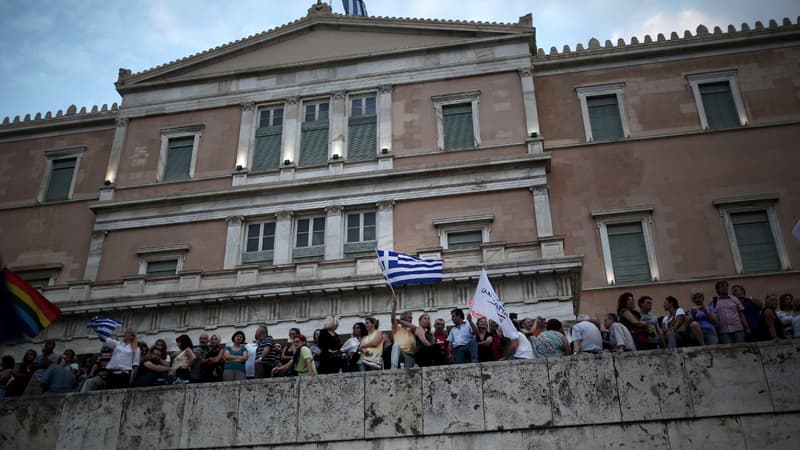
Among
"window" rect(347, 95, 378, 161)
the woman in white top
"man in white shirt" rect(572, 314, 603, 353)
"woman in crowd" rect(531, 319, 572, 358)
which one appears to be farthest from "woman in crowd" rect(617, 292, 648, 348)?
"window" rect(347, 95, 378, 161)

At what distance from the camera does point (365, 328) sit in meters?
13.9

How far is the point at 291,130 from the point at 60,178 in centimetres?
1023

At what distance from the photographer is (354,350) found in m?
14.0

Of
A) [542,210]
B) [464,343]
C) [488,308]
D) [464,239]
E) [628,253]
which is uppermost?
[542,210]

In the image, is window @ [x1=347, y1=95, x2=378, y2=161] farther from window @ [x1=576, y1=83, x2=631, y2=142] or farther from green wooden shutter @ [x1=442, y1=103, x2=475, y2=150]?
window @ [x1=576, y1=83, x2=631, y2=142]

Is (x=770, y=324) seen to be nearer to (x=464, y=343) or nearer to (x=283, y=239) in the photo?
(x=464, y=343)

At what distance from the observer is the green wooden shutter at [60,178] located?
105 ft

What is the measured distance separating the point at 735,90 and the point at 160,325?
21.3 meters

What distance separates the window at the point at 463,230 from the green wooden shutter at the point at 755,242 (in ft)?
26.4

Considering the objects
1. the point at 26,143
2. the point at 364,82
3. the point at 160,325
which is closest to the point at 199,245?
the point at 160,325

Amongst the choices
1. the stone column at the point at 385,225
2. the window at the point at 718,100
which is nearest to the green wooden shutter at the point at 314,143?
the stone column at the point at 385,225

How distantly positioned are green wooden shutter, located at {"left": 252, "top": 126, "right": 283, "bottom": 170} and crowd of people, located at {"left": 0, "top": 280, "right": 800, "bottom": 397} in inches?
611

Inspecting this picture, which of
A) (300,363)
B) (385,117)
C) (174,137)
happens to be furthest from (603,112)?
(300,363)

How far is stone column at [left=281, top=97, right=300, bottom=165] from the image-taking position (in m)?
29.2
